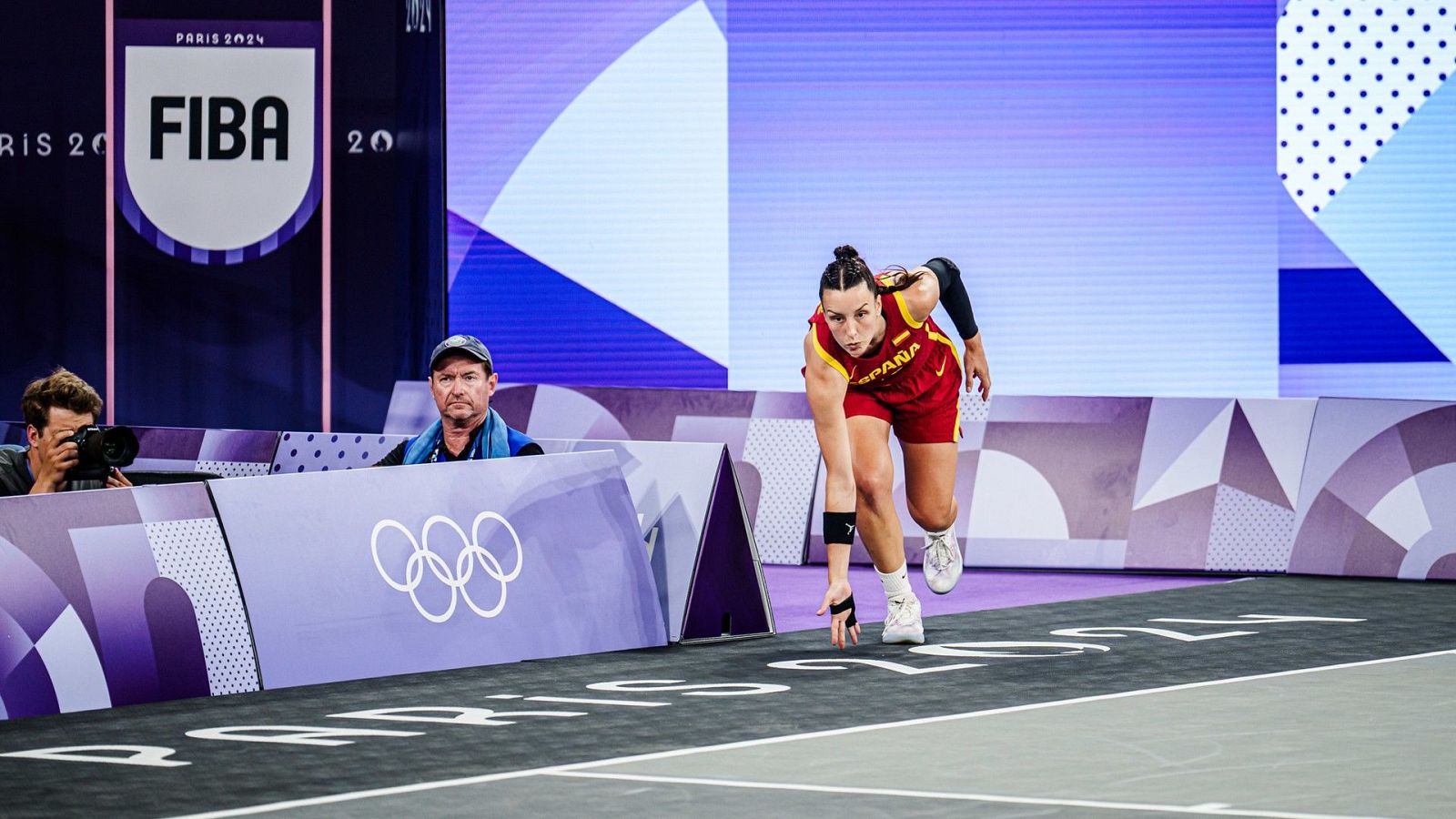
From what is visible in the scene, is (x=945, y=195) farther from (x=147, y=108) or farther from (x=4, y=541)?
(x=4, y=541)

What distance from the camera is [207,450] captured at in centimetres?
1098

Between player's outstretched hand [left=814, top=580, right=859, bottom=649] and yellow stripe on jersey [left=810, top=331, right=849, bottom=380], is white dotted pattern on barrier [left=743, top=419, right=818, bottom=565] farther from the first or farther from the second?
yellow stripe on jersey [left=810, top=331, right=849, bottom=380]

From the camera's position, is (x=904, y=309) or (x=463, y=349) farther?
(x=904, y=309)

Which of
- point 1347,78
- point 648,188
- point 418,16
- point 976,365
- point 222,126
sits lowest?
point 976,365

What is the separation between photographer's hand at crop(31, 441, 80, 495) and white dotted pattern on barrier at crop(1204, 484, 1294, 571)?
5838 mm

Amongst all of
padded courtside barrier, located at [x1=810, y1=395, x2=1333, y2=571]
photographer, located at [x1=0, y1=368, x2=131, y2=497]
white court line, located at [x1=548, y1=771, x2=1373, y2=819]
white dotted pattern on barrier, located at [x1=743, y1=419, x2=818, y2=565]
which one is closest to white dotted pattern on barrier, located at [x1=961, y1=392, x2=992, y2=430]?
padded courtside barrier, located at [x1=810, y1=395, x2=1333, y2=571]

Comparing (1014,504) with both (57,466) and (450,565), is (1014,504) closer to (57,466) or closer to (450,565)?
(450,565)

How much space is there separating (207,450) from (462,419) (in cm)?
453

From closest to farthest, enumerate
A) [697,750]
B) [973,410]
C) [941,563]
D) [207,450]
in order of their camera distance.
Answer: [697,750], [941,563], [973,410], [207,450]

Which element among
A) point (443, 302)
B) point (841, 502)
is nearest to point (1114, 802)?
point (841, 502)

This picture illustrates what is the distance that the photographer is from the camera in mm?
6328

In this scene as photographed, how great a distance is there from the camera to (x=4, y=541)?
5602 mm

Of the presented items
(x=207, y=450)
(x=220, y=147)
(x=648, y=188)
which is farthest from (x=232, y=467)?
(x=648, y=188)

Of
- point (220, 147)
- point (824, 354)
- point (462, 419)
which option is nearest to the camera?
point (462, 419)
